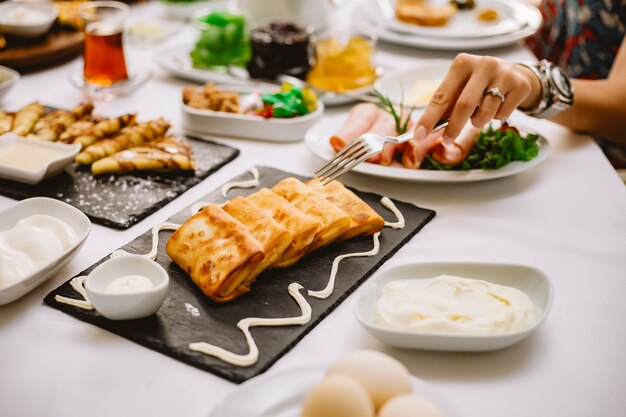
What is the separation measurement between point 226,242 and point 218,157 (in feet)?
1.95

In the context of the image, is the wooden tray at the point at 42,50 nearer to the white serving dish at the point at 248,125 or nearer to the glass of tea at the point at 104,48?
the glass of tea at the point at 104,48

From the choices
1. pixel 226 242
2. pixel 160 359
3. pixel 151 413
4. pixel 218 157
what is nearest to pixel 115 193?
pixel 218 157

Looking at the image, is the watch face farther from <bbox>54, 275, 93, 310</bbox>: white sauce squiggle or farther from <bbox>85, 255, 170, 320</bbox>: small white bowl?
<bbox>54, 275, 93, 310</bbox>: white sauce squiggle

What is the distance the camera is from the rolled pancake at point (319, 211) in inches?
55.6

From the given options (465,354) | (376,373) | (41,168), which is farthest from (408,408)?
(41,168)

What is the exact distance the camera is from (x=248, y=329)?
3.94 feet

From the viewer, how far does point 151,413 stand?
1045 millimetres

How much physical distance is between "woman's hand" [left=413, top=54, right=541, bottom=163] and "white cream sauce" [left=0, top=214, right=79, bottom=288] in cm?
82

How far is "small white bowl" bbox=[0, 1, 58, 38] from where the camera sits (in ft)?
7.70

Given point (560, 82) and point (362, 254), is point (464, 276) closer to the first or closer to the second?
point (362, 254)

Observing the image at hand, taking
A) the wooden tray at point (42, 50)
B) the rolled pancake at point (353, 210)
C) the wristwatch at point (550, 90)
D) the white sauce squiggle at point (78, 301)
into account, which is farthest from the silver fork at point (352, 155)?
the wooden tray at point (42, 50)

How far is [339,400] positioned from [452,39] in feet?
6.67

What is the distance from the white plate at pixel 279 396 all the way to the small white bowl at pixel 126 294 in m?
0.29

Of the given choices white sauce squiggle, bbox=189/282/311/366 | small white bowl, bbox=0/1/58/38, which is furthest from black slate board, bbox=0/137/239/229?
small white bowl, bbox=0/1/58/38
